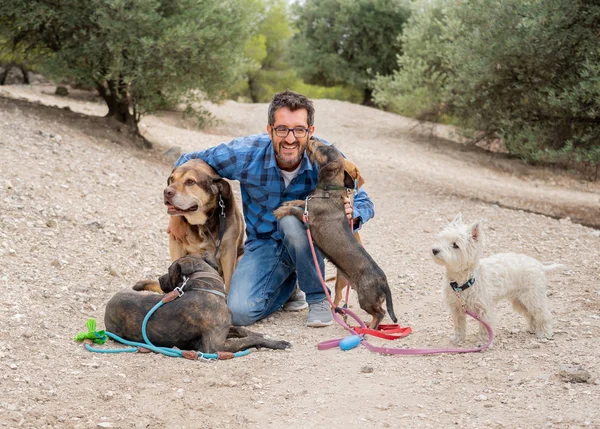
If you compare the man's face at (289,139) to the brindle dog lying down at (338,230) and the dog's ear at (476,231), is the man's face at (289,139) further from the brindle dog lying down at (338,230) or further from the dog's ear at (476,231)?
the dog's ear at (476,231)

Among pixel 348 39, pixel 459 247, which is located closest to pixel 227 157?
pixel 459 247

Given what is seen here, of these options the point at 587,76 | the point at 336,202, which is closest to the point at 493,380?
the point at 336,202

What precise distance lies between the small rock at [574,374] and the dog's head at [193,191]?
10.1 ft

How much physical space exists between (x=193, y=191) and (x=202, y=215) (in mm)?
271

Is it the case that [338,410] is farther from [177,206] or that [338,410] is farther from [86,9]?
[86,9]

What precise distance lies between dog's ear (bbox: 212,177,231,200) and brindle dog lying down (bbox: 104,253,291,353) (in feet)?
3.31

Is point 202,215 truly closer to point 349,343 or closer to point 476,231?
point 349,343

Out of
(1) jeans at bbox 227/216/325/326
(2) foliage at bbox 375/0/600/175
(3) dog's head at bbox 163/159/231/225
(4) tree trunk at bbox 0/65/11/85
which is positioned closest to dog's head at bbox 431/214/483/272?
(1) jeans at bbox 227/216/325/326

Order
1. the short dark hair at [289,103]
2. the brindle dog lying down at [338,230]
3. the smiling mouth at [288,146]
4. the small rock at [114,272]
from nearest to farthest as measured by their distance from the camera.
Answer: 1. the brindle dog lying down at [338,230]
2. the short dark hair at [289,103]
3. the smiling mouth at [288,146]
4. the small rock at [114,272]

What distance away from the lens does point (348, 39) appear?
26766 millimetres

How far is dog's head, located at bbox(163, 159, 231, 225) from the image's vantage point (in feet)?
18.8

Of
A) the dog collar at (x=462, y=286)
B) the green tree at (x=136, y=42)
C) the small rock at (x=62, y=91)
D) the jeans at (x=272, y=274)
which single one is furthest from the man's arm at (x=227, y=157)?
the small rock at (x=62, y=91)

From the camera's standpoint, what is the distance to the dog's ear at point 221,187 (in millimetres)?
5891

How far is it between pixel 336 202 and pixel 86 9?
776 centimetres
